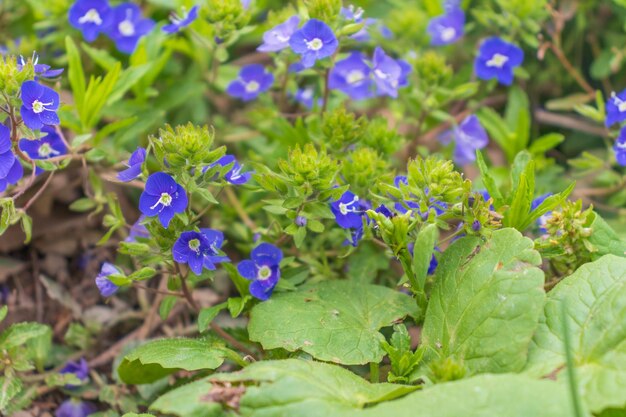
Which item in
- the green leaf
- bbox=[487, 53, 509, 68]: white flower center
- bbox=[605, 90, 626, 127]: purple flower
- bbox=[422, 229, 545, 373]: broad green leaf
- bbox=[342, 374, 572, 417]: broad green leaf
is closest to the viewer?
bbox=[342, 374, 572, 417]: broad green leaf

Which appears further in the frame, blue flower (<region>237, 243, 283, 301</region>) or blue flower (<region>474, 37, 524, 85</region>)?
blue flower (<region>474, 37, 524, 85</region>)

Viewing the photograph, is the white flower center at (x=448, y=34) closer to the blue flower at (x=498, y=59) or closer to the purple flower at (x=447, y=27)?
the purple flower at (x=447, y=27)

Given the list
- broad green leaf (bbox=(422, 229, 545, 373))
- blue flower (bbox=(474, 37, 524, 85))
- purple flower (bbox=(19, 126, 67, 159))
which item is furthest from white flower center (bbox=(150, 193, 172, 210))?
blue flower (bbox=(474, 37, 524, 85))

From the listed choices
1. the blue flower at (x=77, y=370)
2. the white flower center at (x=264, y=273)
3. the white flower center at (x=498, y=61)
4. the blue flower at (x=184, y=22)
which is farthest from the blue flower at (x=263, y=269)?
the white flower center at (x=498, y=61)

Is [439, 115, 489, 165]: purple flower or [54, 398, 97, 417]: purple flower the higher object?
[439, 115, 489, 165]: purple flower

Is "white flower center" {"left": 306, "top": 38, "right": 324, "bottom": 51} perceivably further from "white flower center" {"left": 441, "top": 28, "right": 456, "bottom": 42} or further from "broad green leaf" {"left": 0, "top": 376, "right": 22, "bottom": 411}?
"broad green leaf" {"left": 0, "top": 376, "right": 22, "bottom": 411}

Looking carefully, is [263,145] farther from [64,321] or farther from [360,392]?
[360,392]

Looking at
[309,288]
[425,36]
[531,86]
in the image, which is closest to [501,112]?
[531,86]
